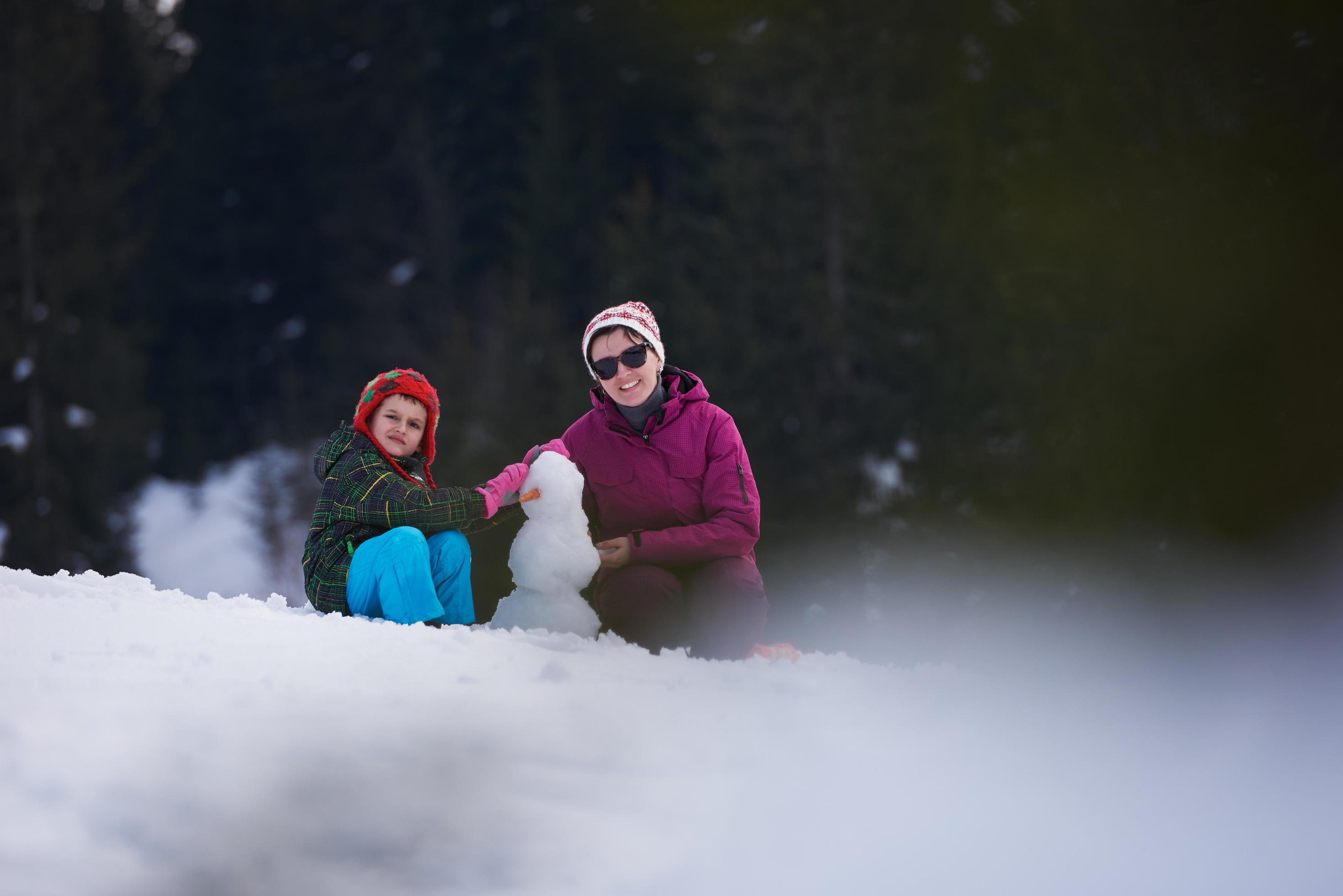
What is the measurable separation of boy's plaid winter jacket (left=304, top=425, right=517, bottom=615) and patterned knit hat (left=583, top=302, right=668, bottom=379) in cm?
58

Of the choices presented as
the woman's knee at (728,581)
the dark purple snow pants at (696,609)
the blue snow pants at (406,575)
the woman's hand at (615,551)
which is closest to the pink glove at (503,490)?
the blue snow pants at (406,575)

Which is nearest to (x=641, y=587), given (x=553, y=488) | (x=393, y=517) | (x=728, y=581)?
(x=728, y=581)

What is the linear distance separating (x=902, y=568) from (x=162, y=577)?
12.9m

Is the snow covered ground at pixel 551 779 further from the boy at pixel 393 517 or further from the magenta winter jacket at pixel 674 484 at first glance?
the magenta winter jacket at pixel 674 484

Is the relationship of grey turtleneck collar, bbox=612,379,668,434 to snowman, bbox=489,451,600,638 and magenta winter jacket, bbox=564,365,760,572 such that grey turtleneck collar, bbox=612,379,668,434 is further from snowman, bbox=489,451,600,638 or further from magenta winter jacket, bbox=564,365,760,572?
snowman, bbox=489,451,600,638

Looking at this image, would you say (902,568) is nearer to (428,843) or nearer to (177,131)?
(428,843)

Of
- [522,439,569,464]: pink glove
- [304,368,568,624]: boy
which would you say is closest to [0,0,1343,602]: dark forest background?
[522,439,569,464]: pink glove

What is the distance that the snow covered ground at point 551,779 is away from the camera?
2.01 m

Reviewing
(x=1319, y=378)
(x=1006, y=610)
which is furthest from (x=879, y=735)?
(x=1006, y=610)

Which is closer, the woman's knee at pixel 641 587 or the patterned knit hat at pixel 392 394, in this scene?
the woman's knee at pixel 641 587

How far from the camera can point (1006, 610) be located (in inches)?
Answer: 482

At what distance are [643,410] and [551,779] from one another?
1611 mm

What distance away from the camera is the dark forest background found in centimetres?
712

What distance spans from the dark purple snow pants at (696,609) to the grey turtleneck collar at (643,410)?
44 cm
